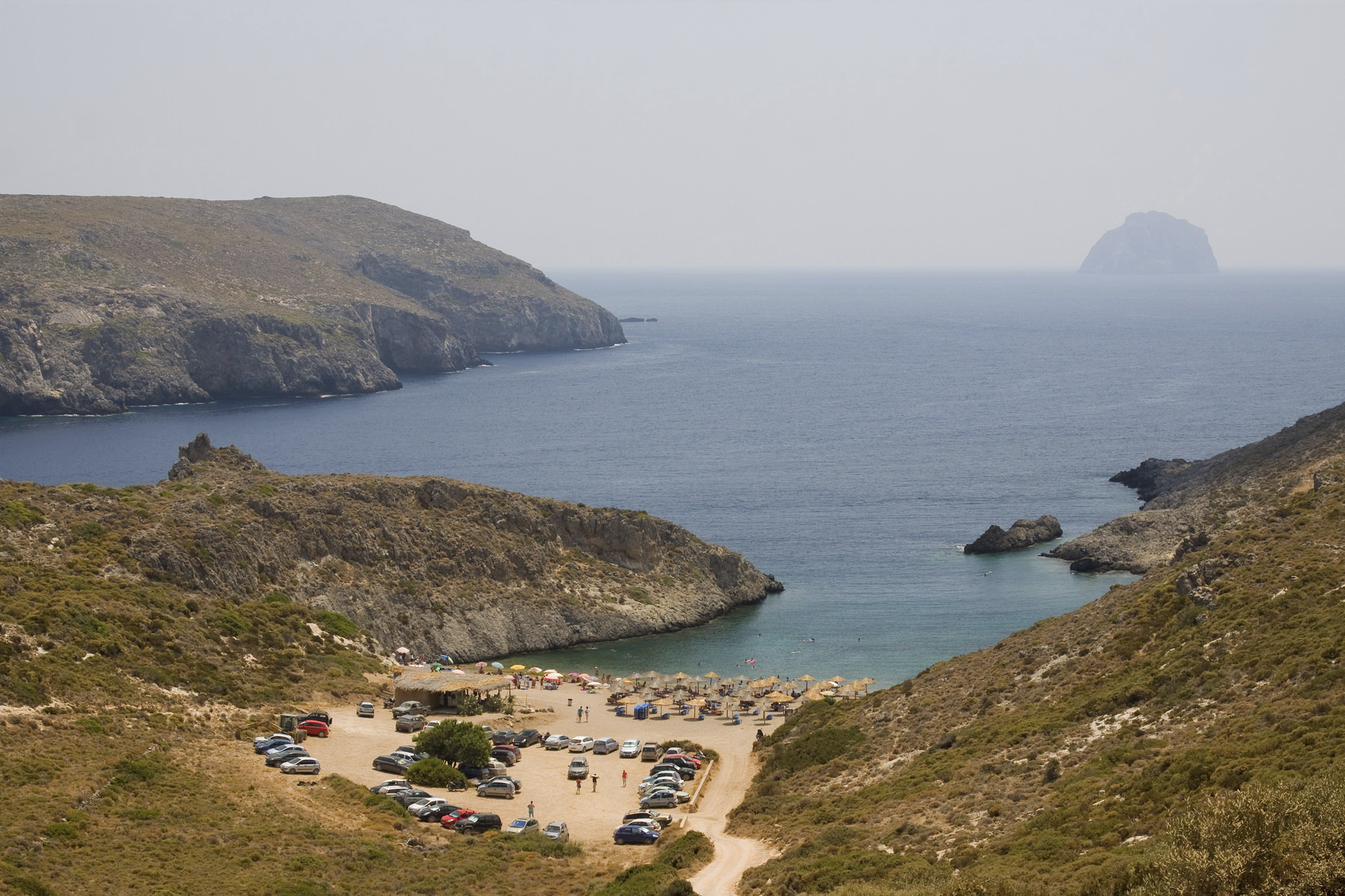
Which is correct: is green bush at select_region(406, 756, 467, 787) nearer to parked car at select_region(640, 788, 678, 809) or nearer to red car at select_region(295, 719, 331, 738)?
red car at select_region(295, 719, 331, 738)

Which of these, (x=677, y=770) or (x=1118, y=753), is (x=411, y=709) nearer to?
(x=677, y=770)

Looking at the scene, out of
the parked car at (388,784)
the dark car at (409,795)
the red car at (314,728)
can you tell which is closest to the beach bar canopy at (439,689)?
the red car at (314,728)

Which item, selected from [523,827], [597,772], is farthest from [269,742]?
[597,772]

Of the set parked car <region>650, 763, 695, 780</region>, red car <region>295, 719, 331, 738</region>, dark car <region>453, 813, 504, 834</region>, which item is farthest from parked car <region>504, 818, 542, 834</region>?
red car <region>295, 719, 331, 738</region>

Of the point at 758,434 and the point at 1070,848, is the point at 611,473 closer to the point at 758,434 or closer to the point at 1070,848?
the point at 758,434

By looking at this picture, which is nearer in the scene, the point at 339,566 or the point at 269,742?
the point at 269,742

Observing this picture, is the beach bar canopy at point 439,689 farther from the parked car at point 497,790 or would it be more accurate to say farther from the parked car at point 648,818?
the parked car at point 648,818
